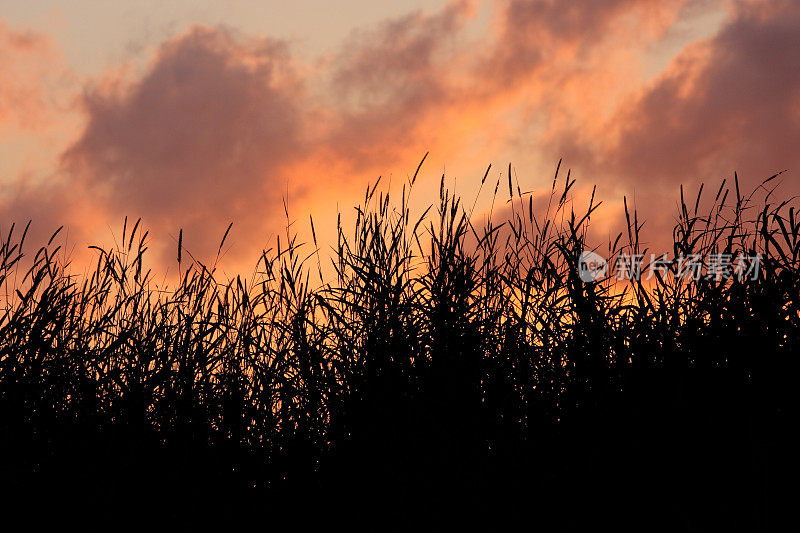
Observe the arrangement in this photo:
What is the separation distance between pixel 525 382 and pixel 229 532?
99 cm

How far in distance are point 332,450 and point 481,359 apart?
56cm

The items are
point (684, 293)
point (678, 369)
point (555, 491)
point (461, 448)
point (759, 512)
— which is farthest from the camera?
point (684, 293)

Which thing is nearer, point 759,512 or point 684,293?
point 759,512

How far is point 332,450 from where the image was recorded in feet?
7.24

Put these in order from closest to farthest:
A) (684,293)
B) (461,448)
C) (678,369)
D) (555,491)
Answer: (555,491)
(461,448)
(678,369)
(684,293)

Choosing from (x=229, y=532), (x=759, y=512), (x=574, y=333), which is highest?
(x=574, y=333)

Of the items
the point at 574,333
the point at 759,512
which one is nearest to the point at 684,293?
the point at 574,333

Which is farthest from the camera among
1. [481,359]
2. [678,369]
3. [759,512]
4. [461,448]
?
[481,359]

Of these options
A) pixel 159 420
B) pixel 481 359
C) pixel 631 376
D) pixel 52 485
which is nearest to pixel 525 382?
pixel 481 359

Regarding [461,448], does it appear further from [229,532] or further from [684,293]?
[684,293]

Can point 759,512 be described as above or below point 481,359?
below

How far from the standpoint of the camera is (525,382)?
2.28 meters

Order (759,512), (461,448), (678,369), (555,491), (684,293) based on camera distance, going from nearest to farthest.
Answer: (759,512)
(555,491)
(461,448)
(678,369)
(684,293)

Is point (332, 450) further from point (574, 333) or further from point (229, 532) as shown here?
point (574, 333)
